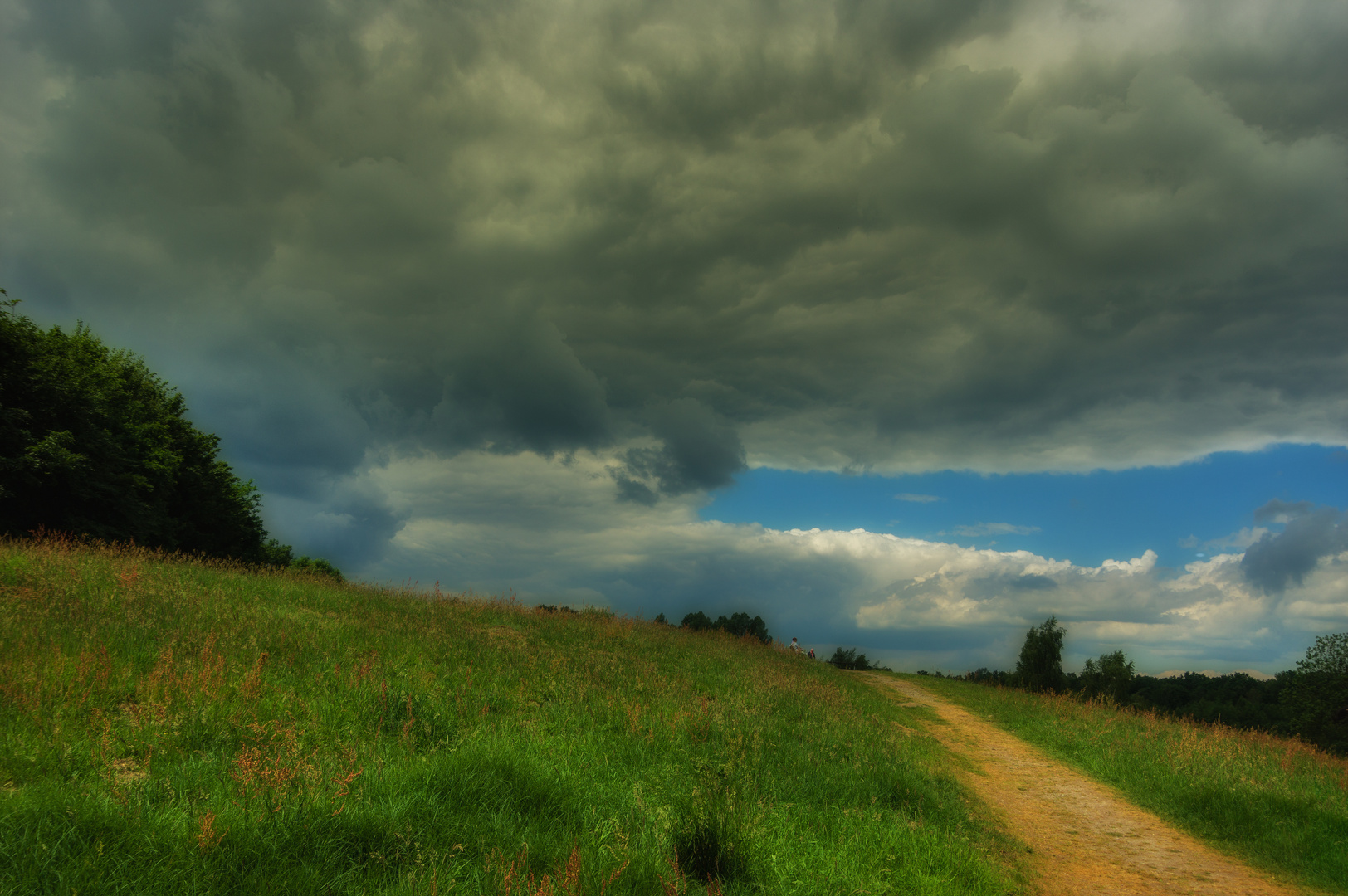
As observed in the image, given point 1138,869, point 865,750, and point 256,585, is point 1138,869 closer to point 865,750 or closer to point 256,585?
point 865,750

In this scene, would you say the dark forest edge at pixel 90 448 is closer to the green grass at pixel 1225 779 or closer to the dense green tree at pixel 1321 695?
the green grass at pixel 1225 779

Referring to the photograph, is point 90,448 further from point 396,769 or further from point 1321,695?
point 1321,695

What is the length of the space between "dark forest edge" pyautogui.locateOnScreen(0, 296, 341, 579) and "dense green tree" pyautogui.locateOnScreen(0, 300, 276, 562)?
49 millimetres

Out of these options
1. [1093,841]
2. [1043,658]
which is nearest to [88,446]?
[1093,841]

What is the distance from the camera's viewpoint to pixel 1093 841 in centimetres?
907

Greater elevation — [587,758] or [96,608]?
[96,608]

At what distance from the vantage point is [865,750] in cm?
1068

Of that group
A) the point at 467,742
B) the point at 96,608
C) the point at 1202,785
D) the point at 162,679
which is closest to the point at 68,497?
the point at 96,608

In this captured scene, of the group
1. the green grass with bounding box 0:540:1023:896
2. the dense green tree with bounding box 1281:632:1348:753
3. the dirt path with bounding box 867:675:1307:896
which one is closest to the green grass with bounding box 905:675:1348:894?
the dirt path with bounding box 867:675:1307:896

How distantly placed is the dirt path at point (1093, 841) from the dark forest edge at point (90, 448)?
19.8m

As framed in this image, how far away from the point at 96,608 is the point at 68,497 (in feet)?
83.0

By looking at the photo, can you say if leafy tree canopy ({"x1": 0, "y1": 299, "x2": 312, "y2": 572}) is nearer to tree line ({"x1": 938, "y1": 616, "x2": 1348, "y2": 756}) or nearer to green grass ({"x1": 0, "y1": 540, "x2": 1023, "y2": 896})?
green grass ({"x1": 0, "y1": 540, "x2": 1023, "y2": 896})

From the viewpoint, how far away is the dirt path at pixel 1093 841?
7672 mm

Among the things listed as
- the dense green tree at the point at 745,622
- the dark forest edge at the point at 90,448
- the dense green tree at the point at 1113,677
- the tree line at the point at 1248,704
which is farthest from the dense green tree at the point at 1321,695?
the dark forest edge at the point at 90,448
